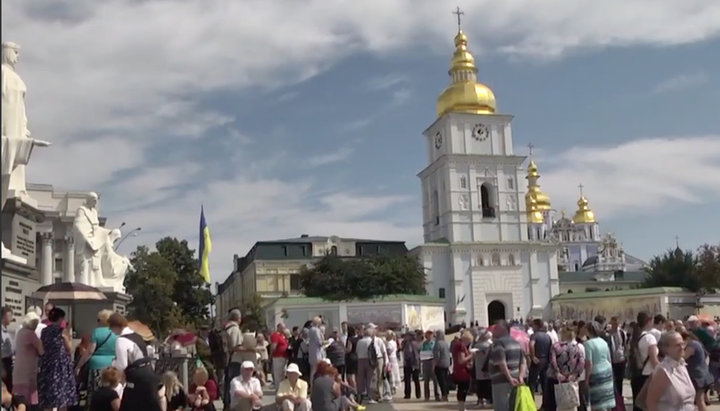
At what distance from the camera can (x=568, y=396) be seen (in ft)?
39.0

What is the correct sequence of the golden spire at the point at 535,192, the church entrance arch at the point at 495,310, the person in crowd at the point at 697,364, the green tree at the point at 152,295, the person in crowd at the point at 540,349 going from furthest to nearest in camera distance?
the golden spire at the point at 535,192 < the church entrance arch at the point at 495,310 < the green tree at the point at 152,295 < the person in crowd at the point at 540,349 < the person in crowd at the point at 697,364

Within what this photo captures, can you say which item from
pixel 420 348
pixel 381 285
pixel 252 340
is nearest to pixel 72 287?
pixel 252 340

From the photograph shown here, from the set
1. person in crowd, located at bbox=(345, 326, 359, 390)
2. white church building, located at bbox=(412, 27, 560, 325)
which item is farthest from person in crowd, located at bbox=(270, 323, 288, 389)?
white church building, located at bbox=(412, 27, 560, 325)

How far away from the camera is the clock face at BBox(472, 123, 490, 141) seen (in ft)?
265

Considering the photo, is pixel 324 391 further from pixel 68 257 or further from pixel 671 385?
pixel 68 257

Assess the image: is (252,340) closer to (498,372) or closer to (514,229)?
(498,372)

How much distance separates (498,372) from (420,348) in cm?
842

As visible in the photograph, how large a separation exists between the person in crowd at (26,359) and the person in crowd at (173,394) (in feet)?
5.54

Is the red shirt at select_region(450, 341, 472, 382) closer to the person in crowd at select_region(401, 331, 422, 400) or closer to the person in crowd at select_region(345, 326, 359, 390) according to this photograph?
the person in crowd at select_region(401, 331, 422, 400)

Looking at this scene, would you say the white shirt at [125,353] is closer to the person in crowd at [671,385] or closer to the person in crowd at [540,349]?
the person in crowd at [671,385]

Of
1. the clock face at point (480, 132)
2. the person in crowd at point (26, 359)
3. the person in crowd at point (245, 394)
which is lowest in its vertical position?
the person in crowd at point (245, 394)

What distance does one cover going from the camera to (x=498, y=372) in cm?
1161

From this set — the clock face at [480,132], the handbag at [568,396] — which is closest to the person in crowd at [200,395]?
the handbag at [568,396]

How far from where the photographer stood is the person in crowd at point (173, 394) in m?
10.8
